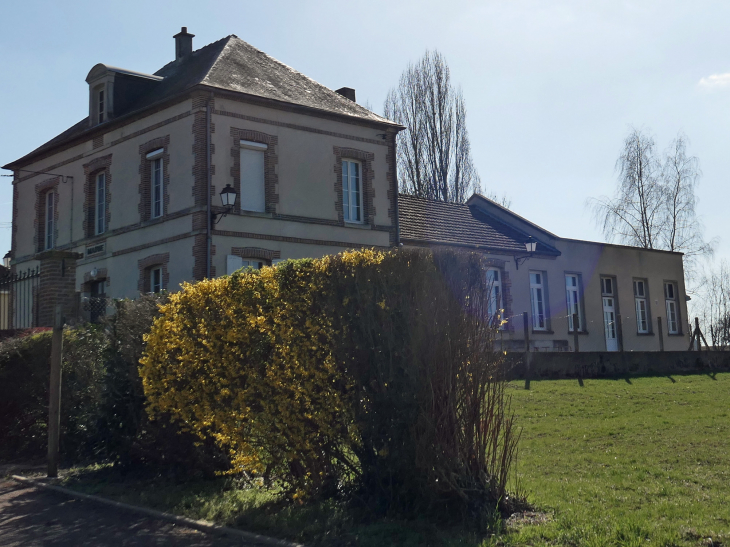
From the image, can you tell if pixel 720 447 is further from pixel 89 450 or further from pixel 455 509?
pixel 89 450

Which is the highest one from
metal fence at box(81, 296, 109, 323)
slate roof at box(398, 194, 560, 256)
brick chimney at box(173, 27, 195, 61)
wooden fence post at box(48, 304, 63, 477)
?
brick chimney at box(173, 27, 195, 61)

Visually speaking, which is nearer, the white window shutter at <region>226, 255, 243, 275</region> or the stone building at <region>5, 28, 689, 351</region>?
the white window shutter at <region>226, 255, 243, 275</region>

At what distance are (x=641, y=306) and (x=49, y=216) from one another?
2161 cm

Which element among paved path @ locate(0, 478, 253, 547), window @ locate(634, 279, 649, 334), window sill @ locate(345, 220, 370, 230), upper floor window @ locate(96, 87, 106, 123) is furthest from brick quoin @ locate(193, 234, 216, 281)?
window @ locate(634, 279, 649, 334)

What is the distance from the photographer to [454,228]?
26906 millimetres

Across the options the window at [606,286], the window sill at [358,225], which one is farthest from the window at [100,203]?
the window at [606,286]

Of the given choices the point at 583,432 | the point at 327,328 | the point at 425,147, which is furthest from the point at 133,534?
the point at 425,147

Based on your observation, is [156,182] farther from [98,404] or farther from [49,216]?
[98,404]

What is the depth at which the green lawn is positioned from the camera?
539 cm

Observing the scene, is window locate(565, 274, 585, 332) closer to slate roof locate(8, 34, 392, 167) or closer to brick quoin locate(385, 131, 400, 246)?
brick quoin locate(385, 131, 400, 246)

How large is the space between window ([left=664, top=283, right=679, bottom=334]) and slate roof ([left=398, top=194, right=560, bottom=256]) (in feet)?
21.2

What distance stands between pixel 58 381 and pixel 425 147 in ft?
103

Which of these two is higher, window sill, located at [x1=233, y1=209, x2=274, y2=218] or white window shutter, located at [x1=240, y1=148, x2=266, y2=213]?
A: white window shutter, located at [x1=240, y1=148, x2=266, y2=213]

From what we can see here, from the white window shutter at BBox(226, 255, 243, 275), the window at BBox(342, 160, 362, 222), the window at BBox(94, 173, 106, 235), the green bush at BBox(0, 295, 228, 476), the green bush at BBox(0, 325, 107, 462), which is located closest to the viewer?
the green bush at BBox(0, 295, 228, 476)
